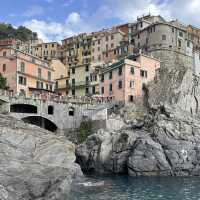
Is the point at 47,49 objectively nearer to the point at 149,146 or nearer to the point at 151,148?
the point at 149,146

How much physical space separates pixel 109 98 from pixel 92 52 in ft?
108

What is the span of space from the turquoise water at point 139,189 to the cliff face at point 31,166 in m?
3.61

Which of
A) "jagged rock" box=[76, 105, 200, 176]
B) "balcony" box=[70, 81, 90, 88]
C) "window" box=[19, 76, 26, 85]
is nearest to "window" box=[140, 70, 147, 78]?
"jagged rock" box=[76, 105, 200, 176]

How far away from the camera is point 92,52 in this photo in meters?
108

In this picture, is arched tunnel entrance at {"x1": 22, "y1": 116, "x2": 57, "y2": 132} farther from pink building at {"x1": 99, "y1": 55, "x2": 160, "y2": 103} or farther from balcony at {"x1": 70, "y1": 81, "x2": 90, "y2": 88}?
balcony at {"x1": 70, "y1": 81, "x2": 90, "y2": 88}

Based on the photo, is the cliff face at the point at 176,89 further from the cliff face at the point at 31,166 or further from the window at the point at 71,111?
the cliff face at the point at 31,166

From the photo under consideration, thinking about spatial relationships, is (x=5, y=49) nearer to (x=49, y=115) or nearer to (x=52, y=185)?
(x=49, y=115)

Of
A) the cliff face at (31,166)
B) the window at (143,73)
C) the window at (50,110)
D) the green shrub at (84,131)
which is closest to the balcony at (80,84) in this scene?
the window at (143,73)

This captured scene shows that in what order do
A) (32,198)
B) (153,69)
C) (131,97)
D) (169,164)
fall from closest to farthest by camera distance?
(32,198) < (169,164) < (131,97) < (153,69)

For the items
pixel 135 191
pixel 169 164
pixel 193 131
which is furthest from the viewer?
pixel 193 131

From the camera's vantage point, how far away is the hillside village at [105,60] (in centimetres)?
7638

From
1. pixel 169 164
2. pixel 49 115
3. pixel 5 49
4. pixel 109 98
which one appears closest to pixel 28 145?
pixel 169 164

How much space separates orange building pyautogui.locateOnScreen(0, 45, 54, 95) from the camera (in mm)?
74500

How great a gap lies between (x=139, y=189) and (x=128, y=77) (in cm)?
3608
